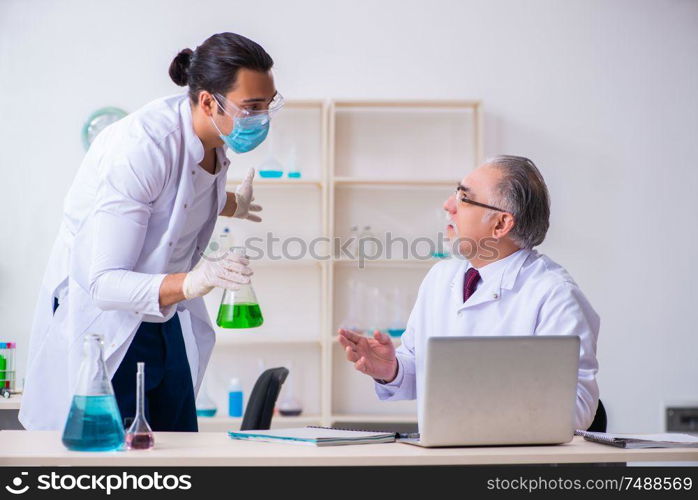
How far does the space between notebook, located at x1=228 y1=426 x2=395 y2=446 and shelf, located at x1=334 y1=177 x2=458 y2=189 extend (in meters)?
2.41

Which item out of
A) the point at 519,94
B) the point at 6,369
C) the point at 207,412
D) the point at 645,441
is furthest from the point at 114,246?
the point at 519,94

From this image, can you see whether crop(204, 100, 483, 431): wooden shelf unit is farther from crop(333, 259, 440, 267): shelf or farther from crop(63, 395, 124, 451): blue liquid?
crop(63, 395, 124, 451): blue liquid

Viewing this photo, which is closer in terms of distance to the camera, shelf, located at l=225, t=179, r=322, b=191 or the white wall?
shelf, located at l=225, t=179, r=322, b=191

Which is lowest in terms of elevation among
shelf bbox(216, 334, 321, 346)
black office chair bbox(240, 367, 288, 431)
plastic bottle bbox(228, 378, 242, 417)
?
plastic bottle bbox(228, 378, 242, 417)

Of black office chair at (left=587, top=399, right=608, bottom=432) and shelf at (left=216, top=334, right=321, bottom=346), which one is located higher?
shelf at (left=216, top=334, right=321, bottom=346)

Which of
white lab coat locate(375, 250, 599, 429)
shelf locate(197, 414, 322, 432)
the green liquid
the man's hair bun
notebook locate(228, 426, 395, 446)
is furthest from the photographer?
shelf locate(197, 414, 322, 432)

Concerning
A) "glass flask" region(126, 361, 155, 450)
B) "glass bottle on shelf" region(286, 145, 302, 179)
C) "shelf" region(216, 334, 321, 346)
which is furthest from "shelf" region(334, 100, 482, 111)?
"glass flask" region(126, 361, 155, 450)

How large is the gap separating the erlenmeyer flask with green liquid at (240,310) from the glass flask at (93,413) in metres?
0.65

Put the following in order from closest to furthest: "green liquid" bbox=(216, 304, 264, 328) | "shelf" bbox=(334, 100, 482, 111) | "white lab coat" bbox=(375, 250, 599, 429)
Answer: "white lab coat" bbox=(375, 250, 599, 429) < "green liquid" bbox=(216, 304, 264, 328) < "shelf" bbox=(334, 100, 482, 111)

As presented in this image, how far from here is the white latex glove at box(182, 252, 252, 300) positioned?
159 cm

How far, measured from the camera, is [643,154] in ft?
13.4

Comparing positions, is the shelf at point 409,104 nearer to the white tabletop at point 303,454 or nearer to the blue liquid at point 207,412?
the blue liquid at point 207,412
